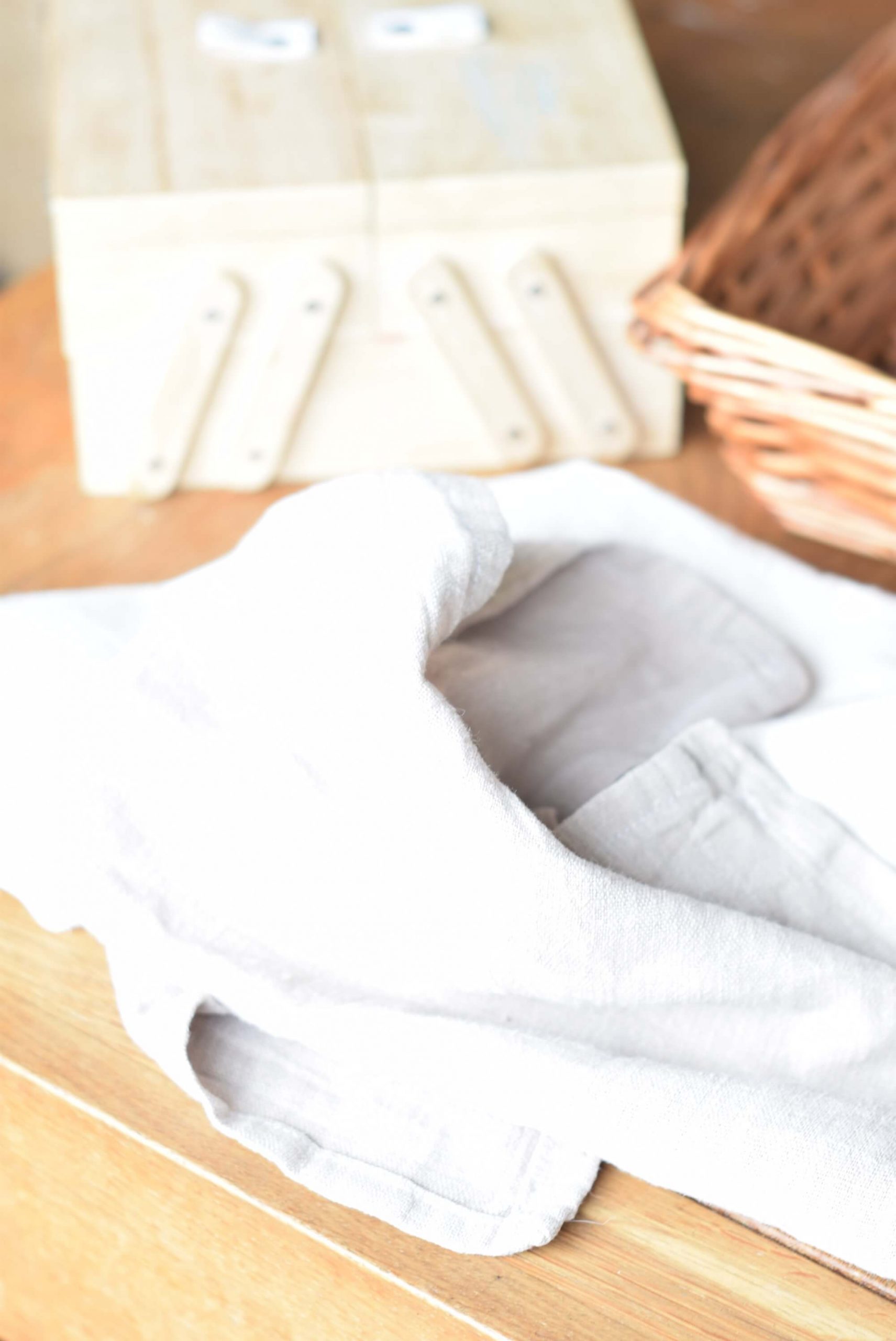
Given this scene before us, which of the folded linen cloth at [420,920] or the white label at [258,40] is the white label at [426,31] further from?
the folded linen cloth at [420,920]

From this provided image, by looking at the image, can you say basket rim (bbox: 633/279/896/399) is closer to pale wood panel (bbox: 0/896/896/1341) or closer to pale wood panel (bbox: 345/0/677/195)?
pale wood panel (bbox: 345/0/677/195)

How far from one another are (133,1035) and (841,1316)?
210 mm

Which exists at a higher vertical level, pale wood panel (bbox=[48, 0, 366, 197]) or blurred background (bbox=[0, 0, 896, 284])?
pale wood panel (bbox=[48, 0, 366, 197])

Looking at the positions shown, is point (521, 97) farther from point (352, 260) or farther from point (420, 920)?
point (420, 920)

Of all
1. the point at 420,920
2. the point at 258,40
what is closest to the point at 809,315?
the point at 258,40

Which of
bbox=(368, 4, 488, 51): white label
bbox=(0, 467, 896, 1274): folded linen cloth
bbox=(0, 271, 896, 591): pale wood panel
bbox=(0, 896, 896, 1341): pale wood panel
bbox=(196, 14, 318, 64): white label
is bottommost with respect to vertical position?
bbox=(0, 271, 896, 591): pale wood panel

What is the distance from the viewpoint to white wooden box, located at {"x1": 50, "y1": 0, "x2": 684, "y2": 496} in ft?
2.08

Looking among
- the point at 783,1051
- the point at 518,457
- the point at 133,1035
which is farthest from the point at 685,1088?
the point at 518,457

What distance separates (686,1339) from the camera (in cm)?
37

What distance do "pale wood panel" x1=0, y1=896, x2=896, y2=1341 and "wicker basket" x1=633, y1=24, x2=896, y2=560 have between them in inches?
11.5

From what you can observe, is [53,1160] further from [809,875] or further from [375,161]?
[375,161]

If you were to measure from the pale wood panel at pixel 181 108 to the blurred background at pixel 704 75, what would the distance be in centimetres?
28

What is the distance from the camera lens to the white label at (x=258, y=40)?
0.73 meters

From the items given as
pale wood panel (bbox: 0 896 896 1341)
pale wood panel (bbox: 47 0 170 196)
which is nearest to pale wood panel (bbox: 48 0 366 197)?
pale wood panel (bbox: 47 0 170 196)
